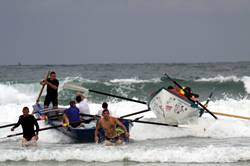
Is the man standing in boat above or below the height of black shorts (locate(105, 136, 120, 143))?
above

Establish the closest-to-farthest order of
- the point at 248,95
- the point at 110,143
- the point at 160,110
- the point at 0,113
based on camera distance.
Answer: the point at 110,143 → the point at 160,110 → the point at 0,113 → the point at 248,95

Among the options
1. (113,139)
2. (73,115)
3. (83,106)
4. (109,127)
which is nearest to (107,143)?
(113,139)

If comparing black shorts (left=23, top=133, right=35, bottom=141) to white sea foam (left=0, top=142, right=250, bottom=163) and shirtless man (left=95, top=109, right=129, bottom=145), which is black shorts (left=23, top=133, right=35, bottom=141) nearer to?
white sea foam (left=0, top=142, right=250, bottom=163)

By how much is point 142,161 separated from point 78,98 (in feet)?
12.5

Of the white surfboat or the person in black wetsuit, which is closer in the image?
the person in black wetsuit

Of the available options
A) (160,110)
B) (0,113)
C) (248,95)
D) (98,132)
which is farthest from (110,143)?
(248,95)

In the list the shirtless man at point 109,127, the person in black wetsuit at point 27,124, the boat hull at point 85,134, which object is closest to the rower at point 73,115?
the boat hull at point 85,134

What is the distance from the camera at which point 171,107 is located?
40.9 ft

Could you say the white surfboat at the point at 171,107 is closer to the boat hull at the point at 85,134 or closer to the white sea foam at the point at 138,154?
the boat hull at the point at 85,134

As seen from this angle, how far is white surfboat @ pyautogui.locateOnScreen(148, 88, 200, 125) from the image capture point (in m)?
12.3

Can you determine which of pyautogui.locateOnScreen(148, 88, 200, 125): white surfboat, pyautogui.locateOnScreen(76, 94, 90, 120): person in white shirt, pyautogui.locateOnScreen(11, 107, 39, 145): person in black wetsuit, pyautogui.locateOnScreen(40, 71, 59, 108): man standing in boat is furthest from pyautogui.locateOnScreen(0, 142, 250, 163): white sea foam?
pyautogui.locateOnScreen(40, 71, 59, 108): man standing in boat

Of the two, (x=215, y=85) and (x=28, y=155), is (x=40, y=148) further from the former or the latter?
(x=215, y=85)

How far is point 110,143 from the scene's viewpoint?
1096 centimetres

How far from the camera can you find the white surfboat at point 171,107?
12.3m
